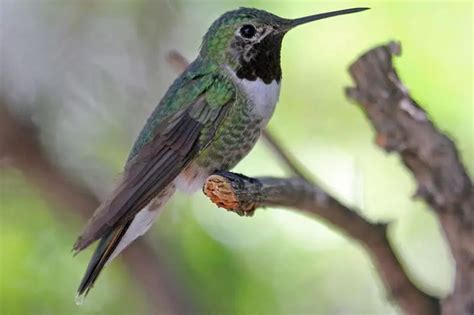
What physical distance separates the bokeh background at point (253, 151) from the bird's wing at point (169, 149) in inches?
46.1

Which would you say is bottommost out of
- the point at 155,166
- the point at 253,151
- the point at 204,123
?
the point at 253,151

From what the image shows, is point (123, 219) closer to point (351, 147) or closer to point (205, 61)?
point (205, 61)

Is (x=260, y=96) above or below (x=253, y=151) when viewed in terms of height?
above

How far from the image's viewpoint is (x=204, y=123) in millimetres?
3236

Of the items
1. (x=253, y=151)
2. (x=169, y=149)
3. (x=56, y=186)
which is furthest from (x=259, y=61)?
(x=253, y=151)

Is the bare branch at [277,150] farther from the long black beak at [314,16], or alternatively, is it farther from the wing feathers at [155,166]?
the long black beak at [314,16]

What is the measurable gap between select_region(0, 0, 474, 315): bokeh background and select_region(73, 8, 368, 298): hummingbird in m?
1.11

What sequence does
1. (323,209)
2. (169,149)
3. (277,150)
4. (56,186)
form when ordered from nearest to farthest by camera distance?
1. (323,209)
2. (169,149)
3. (277,150)
4. (56,186)

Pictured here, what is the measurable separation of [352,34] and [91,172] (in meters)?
1.92

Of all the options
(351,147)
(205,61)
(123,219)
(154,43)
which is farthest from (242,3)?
(123,219)

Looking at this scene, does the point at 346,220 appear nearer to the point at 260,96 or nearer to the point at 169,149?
the point at 260,96

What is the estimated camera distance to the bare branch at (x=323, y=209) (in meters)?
2.72

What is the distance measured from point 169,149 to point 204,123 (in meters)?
0.17

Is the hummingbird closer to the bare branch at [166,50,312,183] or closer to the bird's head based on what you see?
the bird's head
